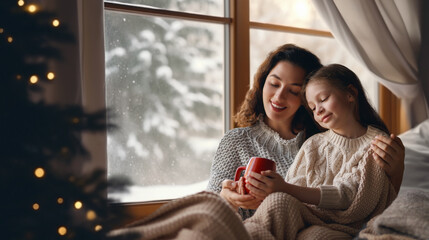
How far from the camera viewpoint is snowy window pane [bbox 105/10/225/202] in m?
2.25

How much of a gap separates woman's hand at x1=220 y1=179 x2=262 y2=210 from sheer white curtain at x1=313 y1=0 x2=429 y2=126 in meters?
1.21

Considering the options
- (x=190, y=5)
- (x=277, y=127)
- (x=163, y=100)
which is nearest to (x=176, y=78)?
(x=163, y=100)

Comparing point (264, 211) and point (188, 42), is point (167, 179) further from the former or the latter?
point (264, 211)

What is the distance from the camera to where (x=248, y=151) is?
6.81 ft

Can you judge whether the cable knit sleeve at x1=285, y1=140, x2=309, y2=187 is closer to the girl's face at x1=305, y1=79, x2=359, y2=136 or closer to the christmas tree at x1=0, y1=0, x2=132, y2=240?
the girl's face at x1=305, y1=79, x2=359, y2=136

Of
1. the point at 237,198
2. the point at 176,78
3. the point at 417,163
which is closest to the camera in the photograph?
the point at 237,198

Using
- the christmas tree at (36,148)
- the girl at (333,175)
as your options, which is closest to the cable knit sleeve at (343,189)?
the girl at (333,175)

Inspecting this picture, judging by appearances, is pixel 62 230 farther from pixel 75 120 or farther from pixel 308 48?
pixel 308 48

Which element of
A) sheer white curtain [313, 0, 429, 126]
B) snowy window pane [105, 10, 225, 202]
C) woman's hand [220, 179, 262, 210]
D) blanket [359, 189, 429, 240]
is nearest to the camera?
blanket [359, 189, 429, 240]

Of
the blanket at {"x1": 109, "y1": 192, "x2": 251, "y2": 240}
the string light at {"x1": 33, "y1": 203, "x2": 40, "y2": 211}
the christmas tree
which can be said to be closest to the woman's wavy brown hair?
the blanket at {"x1": 109, "y1": 192, "x2": 251, "y2": 240}

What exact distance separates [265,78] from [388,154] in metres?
0.75

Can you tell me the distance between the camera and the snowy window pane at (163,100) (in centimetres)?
225

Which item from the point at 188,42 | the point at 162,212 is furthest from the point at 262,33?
the point at 162,212

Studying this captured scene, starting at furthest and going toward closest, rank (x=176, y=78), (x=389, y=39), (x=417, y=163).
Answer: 1. (x=389, y=39)
2. (x=176, y=78)
3. (x=417, y=163)
